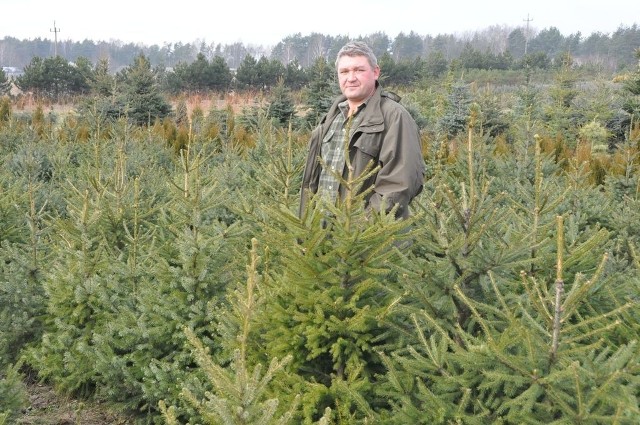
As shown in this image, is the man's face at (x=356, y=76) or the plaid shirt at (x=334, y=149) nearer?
the man's face at (x=356, y=76)

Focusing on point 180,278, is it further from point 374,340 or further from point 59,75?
point 59,75

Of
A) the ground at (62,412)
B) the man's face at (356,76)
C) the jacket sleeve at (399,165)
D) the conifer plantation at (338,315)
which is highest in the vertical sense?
the man's face at (356,76)

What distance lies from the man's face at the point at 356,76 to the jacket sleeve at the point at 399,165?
0.80ft

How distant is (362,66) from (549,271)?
1575mm

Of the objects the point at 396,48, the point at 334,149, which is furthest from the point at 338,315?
the point at 396,48

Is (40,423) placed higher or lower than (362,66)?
lower

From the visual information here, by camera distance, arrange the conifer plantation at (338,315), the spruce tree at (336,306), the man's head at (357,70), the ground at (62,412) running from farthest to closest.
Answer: the ground at (62,412) → the man's head at (357,70) → the spruce tree at (336,306) → the conifer plantation at (338,315)

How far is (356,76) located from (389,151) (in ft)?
1.70

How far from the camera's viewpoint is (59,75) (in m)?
30.0

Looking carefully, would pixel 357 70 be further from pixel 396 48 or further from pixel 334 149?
pixel 396 48

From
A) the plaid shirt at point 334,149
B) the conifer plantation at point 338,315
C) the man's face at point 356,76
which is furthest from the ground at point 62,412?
the man's face at point 356,76

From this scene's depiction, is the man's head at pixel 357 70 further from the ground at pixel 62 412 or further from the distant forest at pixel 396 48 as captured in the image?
the distant forest at pixel 396 48

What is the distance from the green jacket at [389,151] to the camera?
333 centimetres

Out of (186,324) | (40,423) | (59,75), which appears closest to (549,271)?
(186,324)
